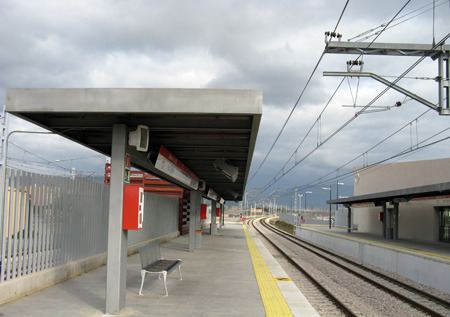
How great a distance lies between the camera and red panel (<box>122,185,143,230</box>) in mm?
7340

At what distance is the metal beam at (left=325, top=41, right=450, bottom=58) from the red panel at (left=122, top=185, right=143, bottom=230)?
24.0ft

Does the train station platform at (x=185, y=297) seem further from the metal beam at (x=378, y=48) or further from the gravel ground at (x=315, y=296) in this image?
the metal beam at (x=378, y=48)

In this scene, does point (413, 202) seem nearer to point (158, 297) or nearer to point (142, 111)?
point (158, 297)

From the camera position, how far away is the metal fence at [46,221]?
297 inches

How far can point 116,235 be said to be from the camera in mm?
7250

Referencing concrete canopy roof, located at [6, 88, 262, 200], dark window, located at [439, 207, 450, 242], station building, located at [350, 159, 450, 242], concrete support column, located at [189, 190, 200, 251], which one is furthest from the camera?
dark window, located at [439, 207, 450, 242]

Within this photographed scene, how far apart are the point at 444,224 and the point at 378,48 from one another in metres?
22.7

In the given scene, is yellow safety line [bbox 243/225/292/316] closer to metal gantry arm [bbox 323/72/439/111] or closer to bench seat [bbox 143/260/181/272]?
bench seat [bbox 143/260/181/272]

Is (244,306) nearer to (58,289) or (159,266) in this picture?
(159,266)

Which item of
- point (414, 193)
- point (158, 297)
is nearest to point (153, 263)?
point (158, 297)

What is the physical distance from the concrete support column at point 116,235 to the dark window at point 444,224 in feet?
95.1

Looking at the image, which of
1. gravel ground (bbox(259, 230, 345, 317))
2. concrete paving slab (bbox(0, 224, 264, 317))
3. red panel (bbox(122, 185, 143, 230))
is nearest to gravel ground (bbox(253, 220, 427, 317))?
gravel ground (bbox(259, 230, 345, 317))

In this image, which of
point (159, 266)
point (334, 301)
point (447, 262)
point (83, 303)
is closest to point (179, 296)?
point (159, 266)

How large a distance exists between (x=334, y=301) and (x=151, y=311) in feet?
16.0
